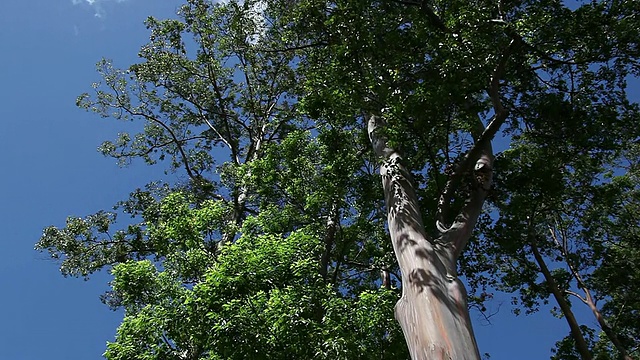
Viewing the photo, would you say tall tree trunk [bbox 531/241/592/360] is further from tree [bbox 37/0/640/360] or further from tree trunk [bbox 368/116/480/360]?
tree trunk [bbox 368/116/480/360]

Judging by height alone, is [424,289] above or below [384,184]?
below

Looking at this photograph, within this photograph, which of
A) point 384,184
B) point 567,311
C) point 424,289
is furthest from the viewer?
point 567,311

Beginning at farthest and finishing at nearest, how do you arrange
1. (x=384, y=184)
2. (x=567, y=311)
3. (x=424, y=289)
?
(x=567, y=311) < (x=384, y=184) < (x=424, y=289)

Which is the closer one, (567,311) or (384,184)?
(384,184)

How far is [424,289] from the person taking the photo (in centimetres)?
482

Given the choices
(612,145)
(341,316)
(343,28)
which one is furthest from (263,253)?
(612,145)

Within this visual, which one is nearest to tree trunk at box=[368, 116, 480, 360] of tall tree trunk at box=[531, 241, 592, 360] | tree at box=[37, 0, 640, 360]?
tree at box=[37, 0, 640, 360]

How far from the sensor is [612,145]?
297 inches

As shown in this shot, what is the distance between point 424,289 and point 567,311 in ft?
24.7

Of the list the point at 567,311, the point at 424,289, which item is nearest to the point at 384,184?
the point at 424,289

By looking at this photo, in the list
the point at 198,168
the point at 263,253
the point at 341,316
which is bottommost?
the point at 341,316

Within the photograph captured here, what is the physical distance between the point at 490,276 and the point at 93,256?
31.2ft

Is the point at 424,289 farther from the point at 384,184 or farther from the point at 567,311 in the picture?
the point at 567,311

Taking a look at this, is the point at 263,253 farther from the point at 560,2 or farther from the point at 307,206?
the point at 560,2
